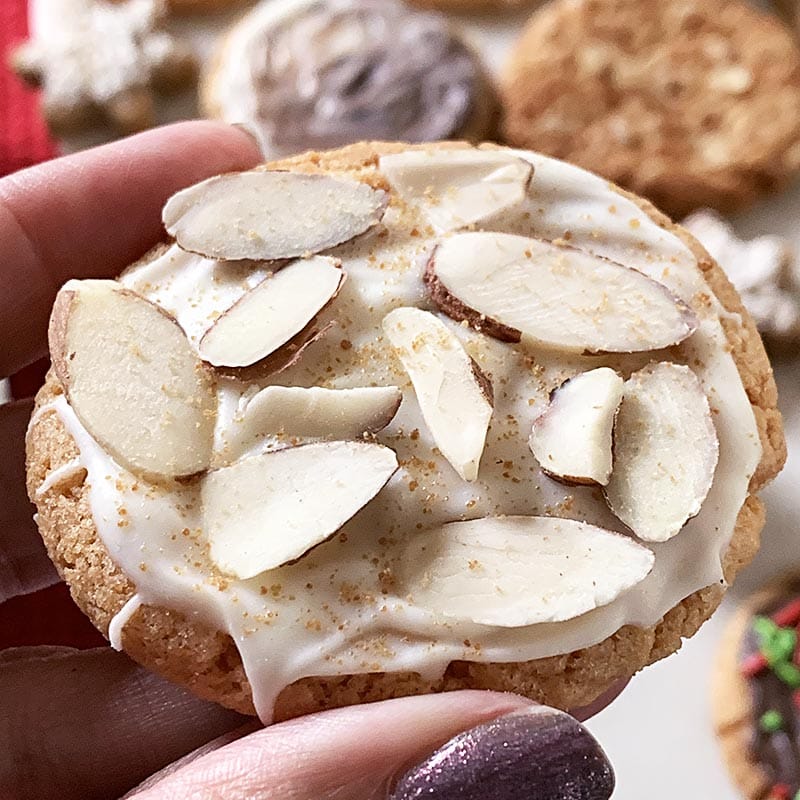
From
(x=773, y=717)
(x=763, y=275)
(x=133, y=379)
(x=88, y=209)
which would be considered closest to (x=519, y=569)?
(x=133, y=379)

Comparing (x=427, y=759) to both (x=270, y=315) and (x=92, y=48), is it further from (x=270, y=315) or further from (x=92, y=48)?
(x=92, y=48)

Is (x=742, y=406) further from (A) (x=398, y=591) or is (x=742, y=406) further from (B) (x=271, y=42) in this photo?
(B) (x=271, y=42)

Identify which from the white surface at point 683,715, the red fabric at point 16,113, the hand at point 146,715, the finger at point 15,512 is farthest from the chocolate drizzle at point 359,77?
the white surface at point 683,715

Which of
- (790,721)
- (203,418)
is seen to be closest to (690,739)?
(790,721)

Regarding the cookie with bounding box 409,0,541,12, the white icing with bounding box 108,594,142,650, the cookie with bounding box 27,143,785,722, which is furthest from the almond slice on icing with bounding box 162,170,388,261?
the cookie with bounding box 409,0,541,12

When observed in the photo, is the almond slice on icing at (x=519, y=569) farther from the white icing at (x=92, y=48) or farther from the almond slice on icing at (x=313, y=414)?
the white icing at (x=92, y=48)
